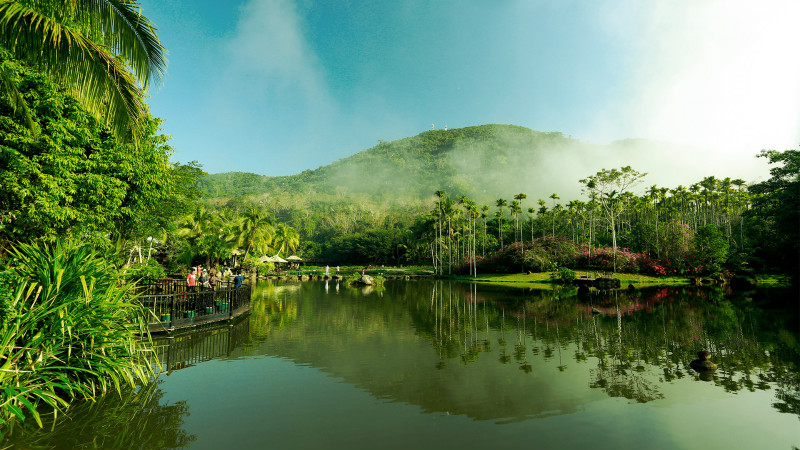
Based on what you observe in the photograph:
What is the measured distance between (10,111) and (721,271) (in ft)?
169

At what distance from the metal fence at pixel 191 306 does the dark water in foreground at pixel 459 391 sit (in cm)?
74

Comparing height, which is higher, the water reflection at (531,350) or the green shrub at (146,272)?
the green shrub at (146,272)

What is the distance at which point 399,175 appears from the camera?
19438 centimetres

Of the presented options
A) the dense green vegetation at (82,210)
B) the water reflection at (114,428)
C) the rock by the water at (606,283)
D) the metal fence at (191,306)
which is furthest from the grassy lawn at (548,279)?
the water reflection at (114,428)

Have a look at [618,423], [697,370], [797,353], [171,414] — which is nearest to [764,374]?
[697,370]

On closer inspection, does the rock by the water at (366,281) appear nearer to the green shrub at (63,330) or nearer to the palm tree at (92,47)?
the green shrub at (63,330)

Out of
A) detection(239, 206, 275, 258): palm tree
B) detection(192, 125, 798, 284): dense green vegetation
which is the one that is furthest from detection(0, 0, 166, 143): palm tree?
detection(239, 206, 275, 258): palm tree

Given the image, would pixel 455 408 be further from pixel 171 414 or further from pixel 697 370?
pixel 697 370

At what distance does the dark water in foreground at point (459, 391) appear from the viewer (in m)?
5.71

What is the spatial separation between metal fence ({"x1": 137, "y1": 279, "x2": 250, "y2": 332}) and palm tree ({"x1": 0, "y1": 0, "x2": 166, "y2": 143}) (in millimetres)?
5657

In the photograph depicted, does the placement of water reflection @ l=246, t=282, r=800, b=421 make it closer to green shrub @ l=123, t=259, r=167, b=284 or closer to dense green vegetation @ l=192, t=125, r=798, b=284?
green shrub @ l=123, t=259, r=167, b=284

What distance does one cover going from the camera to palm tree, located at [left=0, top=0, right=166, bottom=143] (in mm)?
5805

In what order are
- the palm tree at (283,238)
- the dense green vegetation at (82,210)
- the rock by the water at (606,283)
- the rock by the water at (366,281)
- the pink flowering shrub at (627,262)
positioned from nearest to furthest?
the dense green vegetation at (82,210), the rock by the water at (606,283), the rock by the water at (366,281), the pink flowering shrub at (627,262), the palm tree at (283,238)

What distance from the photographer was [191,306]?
13.6 meters
